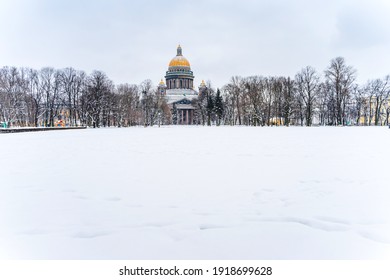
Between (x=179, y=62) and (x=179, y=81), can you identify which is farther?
(x=179, y=62)

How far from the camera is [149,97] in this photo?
74062mm

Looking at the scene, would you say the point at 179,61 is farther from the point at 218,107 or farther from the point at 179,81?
the point at 218,107

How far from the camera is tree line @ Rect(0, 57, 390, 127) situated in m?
57.2

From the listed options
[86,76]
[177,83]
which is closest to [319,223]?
[86,76]

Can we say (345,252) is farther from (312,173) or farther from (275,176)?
(312,173)

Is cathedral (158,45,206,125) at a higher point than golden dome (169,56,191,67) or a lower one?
lower

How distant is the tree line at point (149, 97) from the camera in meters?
57.2

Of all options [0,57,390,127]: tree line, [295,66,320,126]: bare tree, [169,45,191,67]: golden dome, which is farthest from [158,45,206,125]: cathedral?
[295,66,320,126]: bare tree

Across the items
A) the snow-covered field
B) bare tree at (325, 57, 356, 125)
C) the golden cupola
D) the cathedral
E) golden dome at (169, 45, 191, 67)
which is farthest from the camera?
golden dome at (169, 45, 191, 67)

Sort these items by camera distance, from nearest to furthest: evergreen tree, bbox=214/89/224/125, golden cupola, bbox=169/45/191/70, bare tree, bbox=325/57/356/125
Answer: bare tree, bbox=325/57/356/125
evergreen tree, bbox=214/89/224/125
golden cupola, bbox=169/45/191/70

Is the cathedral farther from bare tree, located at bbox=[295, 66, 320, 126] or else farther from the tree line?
bare tree, located at bbox=[295, 66, 320, 126]

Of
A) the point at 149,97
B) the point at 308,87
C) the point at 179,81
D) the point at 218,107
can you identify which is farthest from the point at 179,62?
the point at 308,87

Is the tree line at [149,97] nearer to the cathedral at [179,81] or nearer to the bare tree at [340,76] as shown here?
the bare tree at [340,76]

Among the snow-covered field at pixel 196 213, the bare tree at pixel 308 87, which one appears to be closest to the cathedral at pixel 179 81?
the bare tree at pixel 308 87
